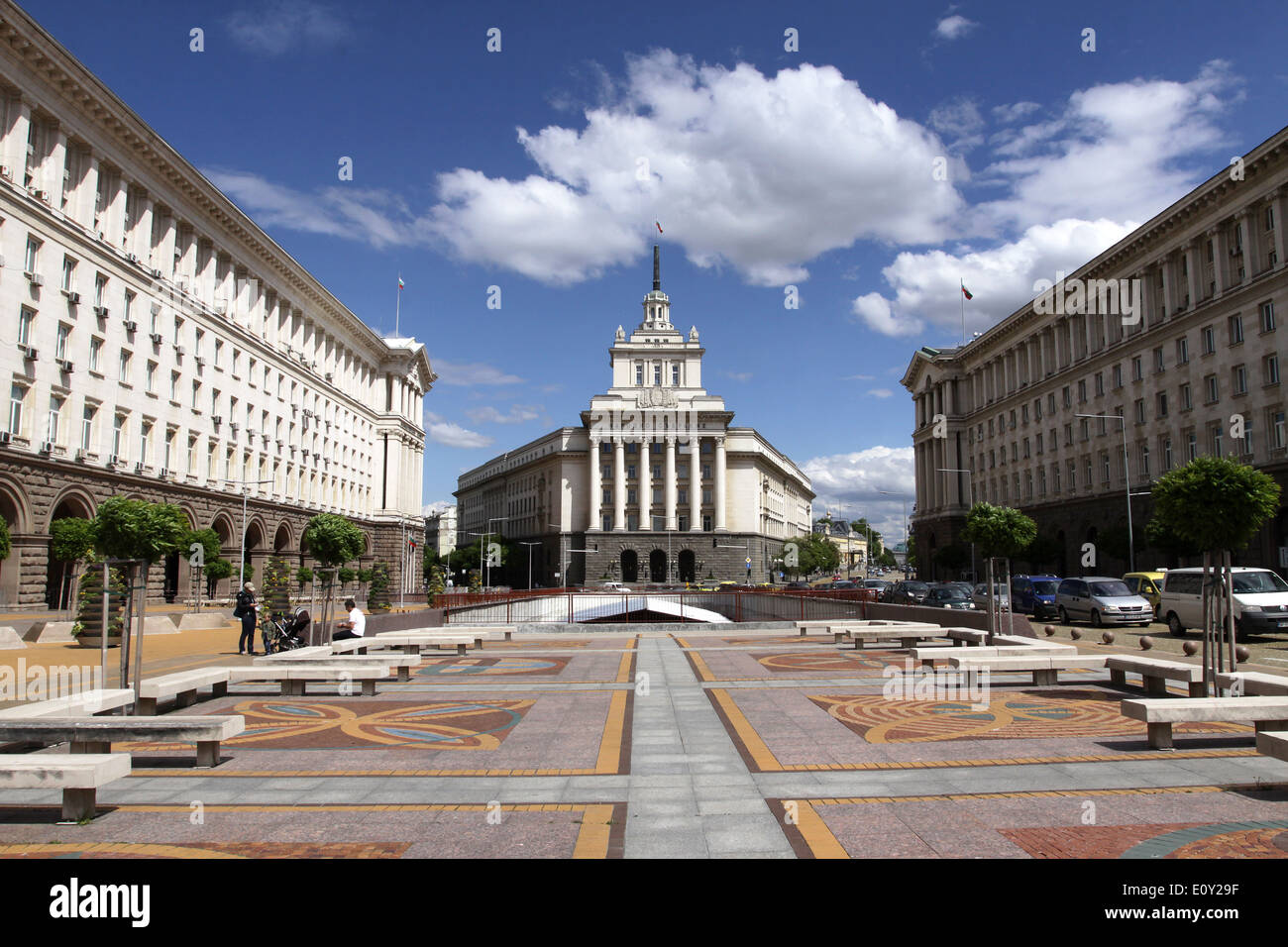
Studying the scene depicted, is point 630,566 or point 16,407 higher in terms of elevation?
point 16,407

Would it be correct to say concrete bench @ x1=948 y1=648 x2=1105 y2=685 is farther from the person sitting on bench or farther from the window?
the window

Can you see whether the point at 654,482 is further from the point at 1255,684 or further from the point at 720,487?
the point at 1255,684

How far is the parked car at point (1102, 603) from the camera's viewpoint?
28.9 meters

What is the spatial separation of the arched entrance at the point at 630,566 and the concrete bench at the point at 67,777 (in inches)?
3818

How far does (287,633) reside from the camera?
66.7 ft

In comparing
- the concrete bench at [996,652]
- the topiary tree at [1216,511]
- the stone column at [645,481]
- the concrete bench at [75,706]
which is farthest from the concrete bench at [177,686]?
the stone column at [645,481]

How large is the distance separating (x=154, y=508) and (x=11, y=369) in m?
24.0

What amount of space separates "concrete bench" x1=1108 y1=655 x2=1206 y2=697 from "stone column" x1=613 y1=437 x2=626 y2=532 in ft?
297

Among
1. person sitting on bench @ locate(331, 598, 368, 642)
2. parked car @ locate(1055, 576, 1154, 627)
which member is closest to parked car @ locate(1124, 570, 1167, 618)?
parked car @ locate(1055, 576, 1154, 627)

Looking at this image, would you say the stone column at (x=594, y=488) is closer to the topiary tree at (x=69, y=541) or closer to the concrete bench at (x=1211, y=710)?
the topiary tree at (x=69, y=541)

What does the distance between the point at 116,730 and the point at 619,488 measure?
96351 millimetres

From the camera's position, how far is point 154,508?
50.6 feet

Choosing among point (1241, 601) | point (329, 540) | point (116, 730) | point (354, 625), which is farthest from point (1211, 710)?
point (329, 540)
